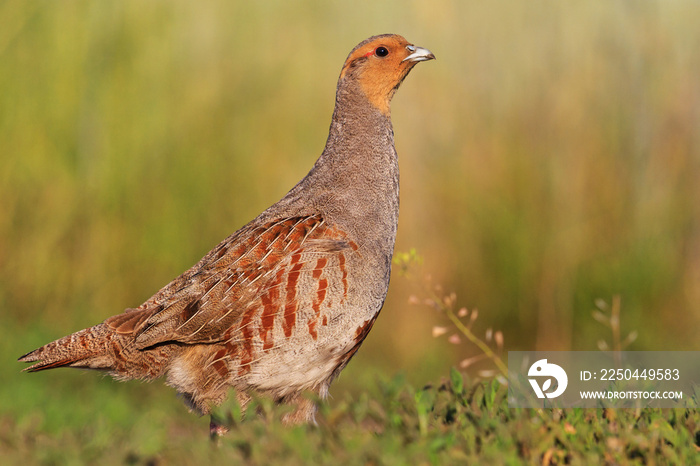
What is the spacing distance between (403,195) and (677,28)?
2.42m

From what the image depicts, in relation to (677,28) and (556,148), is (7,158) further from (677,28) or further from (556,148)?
(677,28)

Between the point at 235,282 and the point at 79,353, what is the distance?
0.77 m

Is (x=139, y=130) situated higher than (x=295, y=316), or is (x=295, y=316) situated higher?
(x=139, y=130)

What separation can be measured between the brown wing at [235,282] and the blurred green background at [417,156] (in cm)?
228

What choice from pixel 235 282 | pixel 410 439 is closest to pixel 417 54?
pixel 235 282

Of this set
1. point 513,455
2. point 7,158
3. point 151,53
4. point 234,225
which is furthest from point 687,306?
point 7,158

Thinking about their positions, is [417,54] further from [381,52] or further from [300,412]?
[300,412]

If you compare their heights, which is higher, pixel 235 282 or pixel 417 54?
pixel 417 54

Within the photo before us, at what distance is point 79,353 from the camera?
11.3ft

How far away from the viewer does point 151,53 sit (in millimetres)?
6348

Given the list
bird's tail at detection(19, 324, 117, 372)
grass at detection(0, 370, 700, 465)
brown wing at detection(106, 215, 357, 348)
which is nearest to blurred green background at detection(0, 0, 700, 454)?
bird's tail at detection(19, 324, 117, 372)
